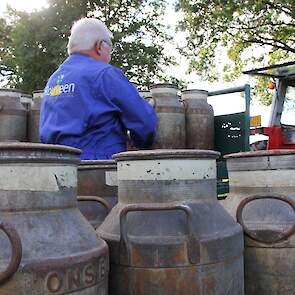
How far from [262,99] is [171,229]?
1737cm

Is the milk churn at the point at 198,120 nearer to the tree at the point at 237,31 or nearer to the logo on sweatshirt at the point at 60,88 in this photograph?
the logo on sweatshirt at the point at 60,88

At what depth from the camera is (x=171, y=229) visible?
1.56 m

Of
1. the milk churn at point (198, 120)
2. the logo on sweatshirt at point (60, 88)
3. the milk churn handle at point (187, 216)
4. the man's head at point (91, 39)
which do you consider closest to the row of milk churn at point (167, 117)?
the milk churn at point (198, 120)

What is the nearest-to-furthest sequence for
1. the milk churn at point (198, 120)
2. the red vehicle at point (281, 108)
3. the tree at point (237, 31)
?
the milk churn at point (198, 120), the red vehicle at point (281, 108), the tree at point (237, 31)

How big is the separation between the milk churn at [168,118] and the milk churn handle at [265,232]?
75.9 inches

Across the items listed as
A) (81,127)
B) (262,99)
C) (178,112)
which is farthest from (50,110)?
(262,99)

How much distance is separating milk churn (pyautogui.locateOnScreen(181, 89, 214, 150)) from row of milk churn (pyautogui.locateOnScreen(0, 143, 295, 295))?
1.97 meters

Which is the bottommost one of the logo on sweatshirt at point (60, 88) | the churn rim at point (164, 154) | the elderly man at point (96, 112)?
the churn rim at point (164, 154)

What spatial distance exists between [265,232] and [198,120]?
2.24 m

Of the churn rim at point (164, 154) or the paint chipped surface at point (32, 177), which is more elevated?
the churn rim at point (164, 154)

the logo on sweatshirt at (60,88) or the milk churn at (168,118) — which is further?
the milk churn at (168,118)

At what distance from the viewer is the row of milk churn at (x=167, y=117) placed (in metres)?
3.83

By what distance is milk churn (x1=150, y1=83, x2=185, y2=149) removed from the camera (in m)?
3.79

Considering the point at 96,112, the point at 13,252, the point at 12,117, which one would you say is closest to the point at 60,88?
the point at 96,112
